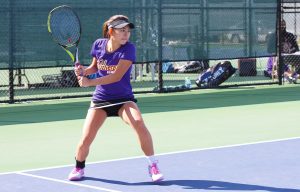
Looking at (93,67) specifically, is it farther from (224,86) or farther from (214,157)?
(224,86)

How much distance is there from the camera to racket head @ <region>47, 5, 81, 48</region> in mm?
7967

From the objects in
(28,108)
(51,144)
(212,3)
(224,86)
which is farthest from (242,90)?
(51,144)

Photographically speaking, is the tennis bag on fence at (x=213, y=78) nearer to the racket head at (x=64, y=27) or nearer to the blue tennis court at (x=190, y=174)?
the blue tennis court at (x=190, y=174)

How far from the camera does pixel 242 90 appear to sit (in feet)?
57.2

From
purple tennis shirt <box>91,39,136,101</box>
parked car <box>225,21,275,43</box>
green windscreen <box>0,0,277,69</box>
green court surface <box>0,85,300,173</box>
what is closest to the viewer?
purple tennis shirt <box>91,39,136,101</box>

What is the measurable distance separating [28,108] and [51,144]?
15.3ft

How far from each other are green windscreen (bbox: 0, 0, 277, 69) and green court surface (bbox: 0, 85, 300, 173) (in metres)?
0.89

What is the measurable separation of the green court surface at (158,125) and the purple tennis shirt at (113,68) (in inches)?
50.3

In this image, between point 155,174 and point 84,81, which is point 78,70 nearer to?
point 84,81

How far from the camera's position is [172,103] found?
1472 centimetres

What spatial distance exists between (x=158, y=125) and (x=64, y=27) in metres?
3.48

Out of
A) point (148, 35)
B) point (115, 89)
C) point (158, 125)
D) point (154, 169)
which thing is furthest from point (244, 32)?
point (154, 169)

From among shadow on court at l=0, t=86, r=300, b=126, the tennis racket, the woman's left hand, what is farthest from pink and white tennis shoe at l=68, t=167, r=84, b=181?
shadow on court at l=0, t=86, r=300, b=126

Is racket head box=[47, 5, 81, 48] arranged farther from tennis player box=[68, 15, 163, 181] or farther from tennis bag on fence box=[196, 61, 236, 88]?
tennis bag on fence box=[196, 61, 236, 88]
